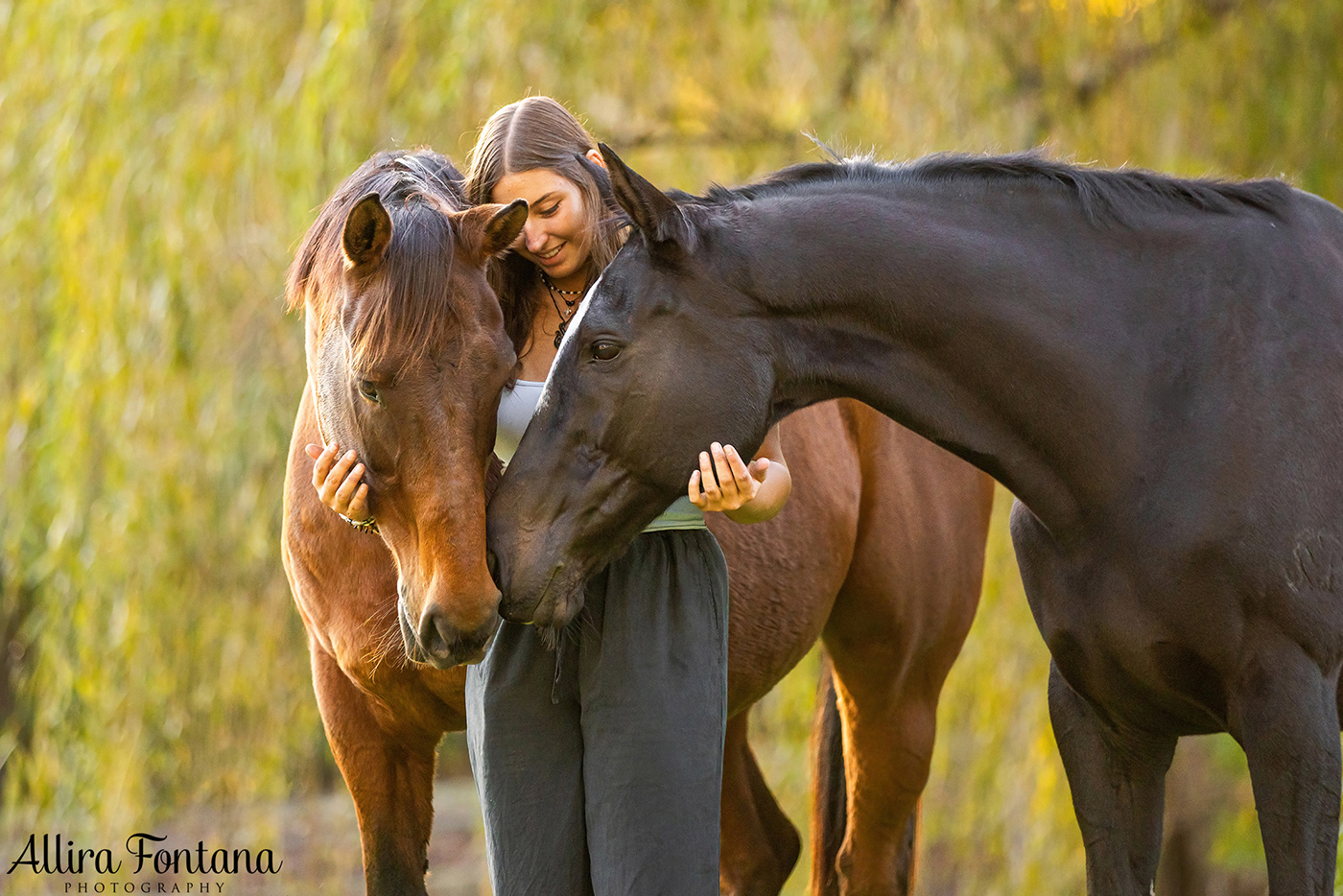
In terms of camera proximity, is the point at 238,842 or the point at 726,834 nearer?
the point at 726,834

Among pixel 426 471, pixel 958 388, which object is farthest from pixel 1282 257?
pixel 426 471

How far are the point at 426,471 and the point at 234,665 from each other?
2.45 meters

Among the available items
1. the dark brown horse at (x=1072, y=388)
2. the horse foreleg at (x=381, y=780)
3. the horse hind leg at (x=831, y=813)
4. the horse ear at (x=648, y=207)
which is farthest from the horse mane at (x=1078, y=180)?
the horse hind leg at (x=831, y=813)

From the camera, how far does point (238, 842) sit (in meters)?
4.23

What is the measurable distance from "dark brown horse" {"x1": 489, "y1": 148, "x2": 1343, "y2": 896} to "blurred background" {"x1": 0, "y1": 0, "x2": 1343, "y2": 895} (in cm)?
178

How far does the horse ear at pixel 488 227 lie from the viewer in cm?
200

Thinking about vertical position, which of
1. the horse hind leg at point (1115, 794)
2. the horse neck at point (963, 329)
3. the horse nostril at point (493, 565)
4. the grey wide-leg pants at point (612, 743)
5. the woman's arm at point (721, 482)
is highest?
the horse neck at point (963, 329)

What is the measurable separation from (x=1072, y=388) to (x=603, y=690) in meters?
0.89

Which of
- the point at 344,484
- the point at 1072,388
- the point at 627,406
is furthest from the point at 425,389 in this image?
the point at 1072,388

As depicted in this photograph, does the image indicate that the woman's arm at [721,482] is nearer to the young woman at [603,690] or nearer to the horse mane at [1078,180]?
the young woman at [603,690]

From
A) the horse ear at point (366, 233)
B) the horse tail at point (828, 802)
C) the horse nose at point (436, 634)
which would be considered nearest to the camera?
the horse nose at point (436, 634)

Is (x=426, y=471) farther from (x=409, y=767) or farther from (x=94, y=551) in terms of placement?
(x=94, y=551)

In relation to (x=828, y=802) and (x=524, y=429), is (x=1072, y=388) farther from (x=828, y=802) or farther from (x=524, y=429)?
(x=828, y=802)

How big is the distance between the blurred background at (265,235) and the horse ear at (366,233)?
6.54 ft
